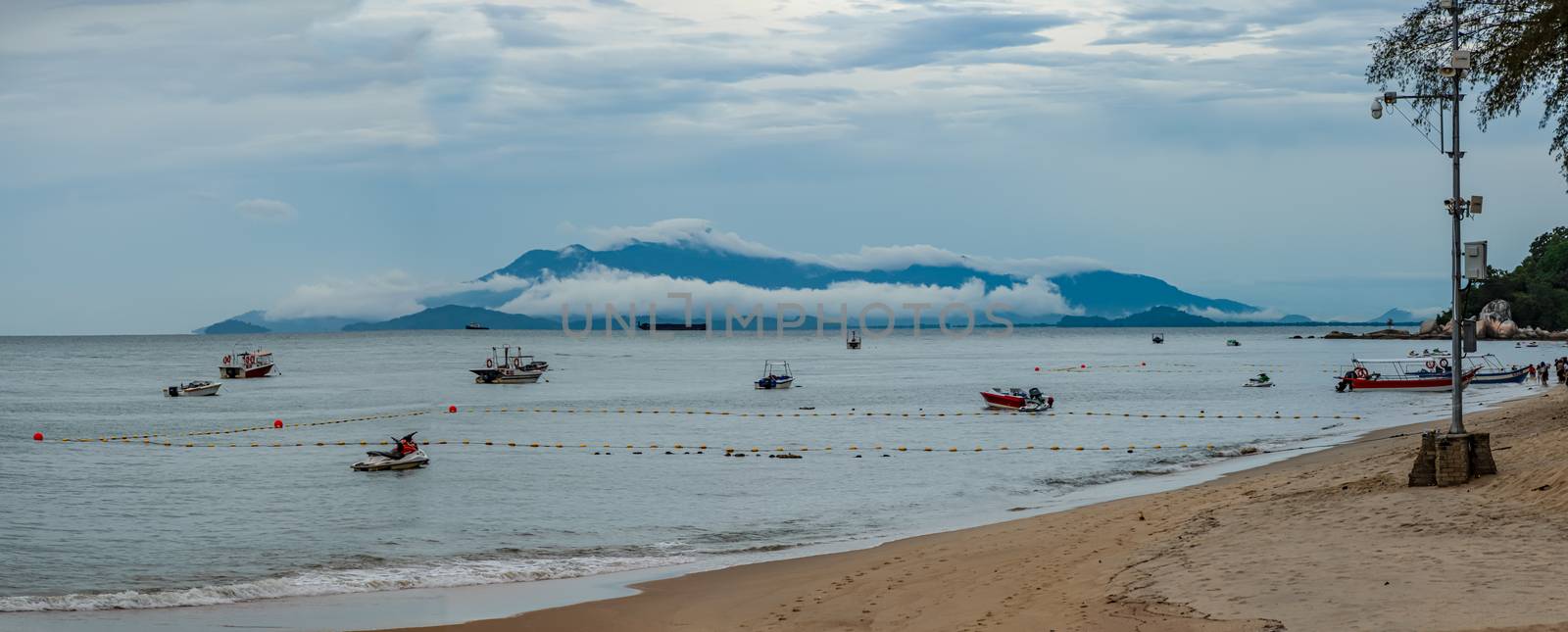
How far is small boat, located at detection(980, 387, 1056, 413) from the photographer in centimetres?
6356

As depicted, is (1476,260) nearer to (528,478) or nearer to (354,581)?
(354,581)

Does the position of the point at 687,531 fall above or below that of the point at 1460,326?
below

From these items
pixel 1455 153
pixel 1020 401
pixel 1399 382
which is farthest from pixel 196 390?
pixel 1455 153

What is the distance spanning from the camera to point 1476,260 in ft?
66.1

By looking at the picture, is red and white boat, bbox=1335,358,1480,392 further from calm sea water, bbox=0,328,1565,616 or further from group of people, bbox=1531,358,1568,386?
group of people, bbox=1531,358,1568,386

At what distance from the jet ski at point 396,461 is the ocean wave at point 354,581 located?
17284 mm

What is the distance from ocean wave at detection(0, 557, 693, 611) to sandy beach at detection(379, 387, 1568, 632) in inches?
108

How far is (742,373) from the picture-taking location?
12281 centimetres

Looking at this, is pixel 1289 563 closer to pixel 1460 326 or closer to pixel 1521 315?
pixel 1460 326

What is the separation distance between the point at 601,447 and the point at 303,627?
98.2ft

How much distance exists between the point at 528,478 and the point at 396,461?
5197 mm

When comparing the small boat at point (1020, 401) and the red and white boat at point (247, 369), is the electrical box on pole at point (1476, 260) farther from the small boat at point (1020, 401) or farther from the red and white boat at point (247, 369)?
the red and white boat at point (247, 369)

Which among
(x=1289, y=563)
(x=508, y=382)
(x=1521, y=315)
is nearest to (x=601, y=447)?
(x=1289, y=563)

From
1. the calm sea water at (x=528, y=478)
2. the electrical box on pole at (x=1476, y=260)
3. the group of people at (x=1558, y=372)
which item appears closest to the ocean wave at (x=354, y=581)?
the calm sea water at (x=528, y=478)
